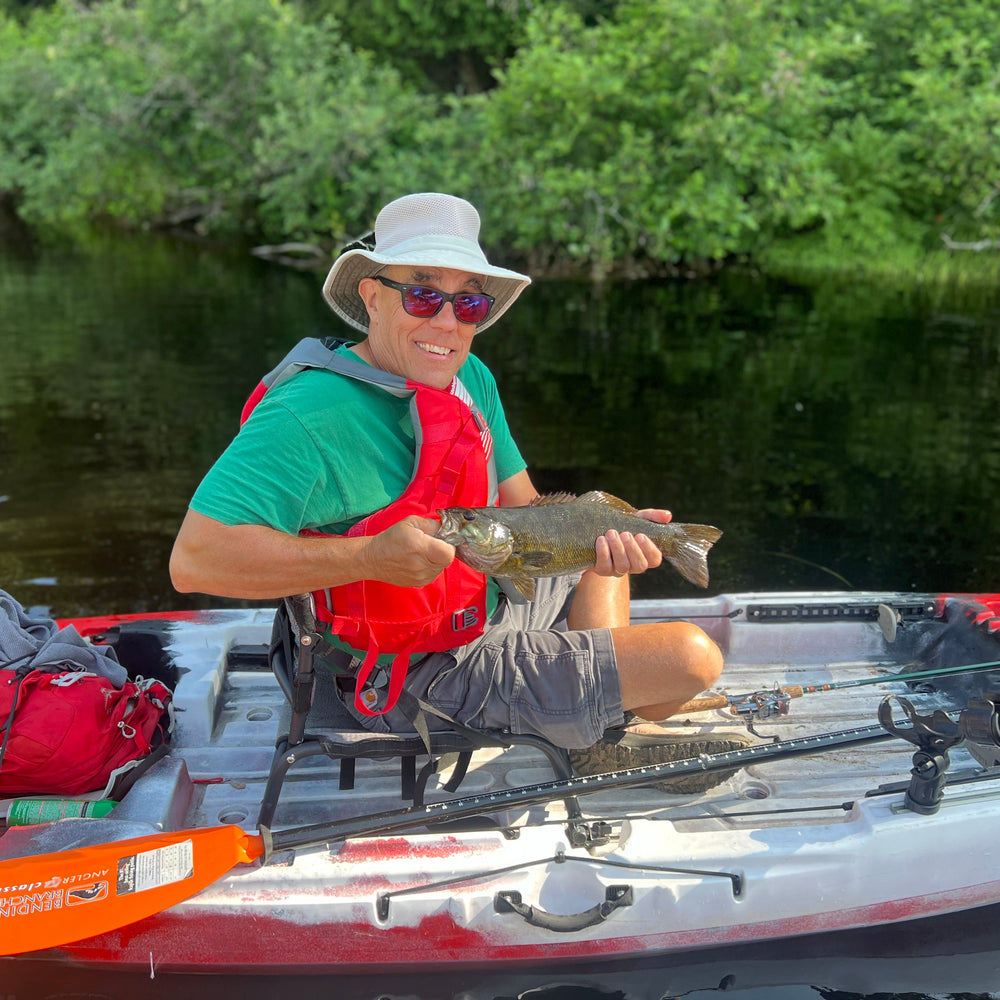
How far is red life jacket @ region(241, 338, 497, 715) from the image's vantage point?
349 centimetres

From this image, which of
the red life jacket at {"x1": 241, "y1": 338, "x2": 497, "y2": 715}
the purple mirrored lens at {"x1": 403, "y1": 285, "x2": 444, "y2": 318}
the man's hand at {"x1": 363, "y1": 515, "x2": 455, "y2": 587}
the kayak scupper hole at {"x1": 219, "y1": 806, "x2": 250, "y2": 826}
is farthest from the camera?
the kayak scupper hole at {"x1": 219, "y1": 806, "x2": 250, "y2": 826}

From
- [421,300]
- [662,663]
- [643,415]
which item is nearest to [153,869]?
[662,663]

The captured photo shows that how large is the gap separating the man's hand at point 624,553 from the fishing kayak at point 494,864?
0.71m

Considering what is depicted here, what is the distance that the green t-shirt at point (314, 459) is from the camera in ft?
10.6

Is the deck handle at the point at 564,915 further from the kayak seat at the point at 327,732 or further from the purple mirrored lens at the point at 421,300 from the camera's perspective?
the purple mirrored lens at the point at 421,300

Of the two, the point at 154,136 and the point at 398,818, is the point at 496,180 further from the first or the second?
the point at 398,818

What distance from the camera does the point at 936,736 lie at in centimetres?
373

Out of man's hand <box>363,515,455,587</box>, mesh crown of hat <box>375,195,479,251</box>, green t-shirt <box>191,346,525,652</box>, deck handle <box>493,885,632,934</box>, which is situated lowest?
deck handle <box>493,885,632,934</box>

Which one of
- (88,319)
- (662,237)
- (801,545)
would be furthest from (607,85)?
(801,545)

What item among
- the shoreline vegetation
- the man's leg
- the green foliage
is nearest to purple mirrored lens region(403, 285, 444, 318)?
the man's leg

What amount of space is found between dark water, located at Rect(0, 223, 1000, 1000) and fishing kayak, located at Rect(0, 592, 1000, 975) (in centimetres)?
26

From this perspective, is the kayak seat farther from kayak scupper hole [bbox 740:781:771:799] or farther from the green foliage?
the green foliage

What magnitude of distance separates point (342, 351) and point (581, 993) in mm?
2362

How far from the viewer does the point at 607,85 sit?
67.3 ft
